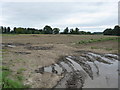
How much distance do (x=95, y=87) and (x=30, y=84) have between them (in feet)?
10.2

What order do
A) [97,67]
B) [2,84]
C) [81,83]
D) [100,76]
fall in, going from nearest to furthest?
[2,84] < [81,83] < [100,76] < [97,67]

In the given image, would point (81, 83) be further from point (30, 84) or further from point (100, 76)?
point (30, 84)

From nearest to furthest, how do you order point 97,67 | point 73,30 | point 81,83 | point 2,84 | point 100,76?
point 2,84 < point 81,83 < point 100,76 < point 97,67 < point 73,30

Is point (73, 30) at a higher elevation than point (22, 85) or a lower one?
higher

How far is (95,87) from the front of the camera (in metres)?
7.76

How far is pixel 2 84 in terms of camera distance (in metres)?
7.46

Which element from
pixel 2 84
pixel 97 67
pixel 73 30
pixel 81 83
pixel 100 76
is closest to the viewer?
pixel 2 84

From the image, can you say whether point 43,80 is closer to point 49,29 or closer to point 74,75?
point 74,75

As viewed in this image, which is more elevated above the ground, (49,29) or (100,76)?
(49,29)

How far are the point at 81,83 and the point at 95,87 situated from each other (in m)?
0.81

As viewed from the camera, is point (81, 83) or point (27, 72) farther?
point (27, 72)

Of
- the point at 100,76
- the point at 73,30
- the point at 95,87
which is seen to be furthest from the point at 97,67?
the point at 73,30

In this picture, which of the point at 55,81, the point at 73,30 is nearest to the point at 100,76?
the point at 55,81

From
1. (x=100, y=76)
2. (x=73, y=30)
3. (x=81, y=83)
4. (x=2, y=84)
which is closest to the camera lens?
(x=2, y=84)
